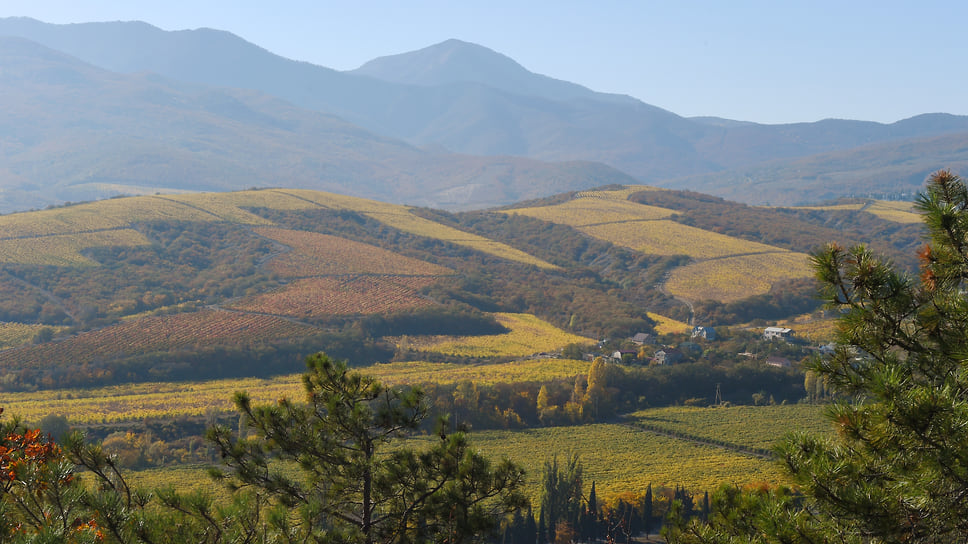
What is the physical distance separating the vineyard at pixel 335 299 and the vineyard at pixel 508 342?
26.8 ft

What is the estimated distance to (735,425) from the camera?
59531 millimetres

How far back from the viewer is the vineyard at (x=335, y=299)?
8875cm

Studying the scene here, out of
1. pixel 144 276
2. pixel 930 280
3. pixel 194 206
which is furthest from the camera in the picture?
pixel 194 206

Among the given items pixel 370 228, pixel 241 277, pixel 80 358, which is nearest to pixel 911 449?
pixel 80 358

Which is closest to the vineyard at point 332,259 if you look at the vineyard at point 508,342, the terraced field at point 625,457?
the vineyard at point 508,342

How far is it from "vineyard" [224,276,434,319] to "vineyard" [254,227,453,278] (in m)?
4.21

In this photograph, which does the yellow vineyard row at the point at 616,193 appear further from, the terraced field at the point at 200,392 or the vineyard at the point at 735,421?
the vineyard at the point at 735,421

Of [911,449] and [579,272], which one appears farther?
[579,272]

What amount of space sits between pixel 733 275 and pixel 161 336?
73938 mm

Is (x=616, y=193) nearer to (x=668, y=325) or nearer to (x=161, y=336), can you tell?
(x=668, y=325)

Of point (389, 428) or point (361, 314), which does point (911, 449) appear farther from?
point (361, 314)

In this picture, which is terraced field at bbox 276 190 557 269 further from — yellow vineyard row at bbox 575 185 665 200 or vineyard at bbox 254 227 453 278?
yellow vineyard row at bbox 575 185 665 200

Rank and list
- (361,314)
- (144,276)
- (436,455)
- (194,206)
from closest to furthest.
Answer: (436,455)
(361,314)
(144,276)
(194,206)

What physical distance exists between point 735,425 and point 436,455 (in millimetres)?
49639
